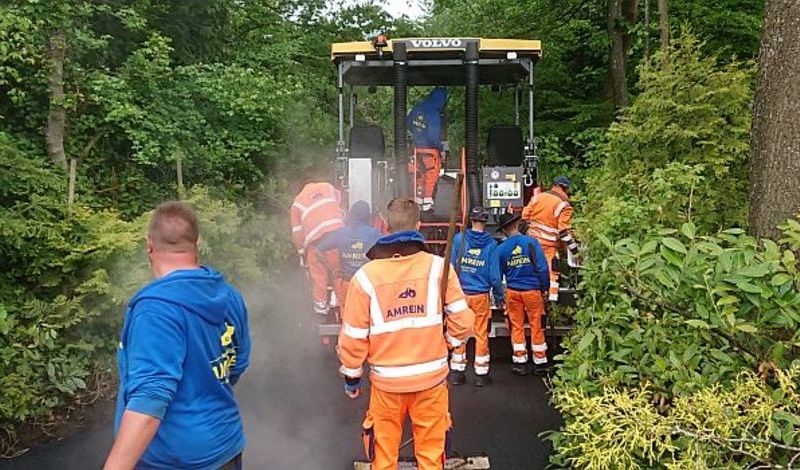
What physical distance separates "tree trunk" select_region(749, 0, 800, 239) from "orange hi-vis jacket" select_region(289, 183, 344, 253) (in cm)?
438

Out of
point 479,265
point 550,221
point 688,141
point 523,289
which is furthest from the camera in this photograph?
point 550,221

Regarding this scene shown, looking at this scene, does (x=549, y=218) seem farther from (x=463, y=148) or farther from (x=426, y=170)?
(x=426, y=170)

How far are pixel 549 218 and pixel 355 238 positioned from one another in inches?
106

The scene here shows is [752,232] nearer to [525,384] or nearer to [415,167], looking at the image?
[525,384]

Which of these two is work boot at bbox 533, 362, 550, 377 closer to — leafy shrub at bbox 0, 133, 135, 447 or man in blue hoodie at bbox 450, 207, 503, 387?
man in blue hoodie at bbox 450, 207, 503, 387

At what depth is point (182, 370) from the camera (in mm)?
2744

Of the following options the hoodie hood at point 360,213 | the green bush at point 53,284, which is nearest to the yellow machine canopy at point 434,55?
the hoodie hood at point 360,213

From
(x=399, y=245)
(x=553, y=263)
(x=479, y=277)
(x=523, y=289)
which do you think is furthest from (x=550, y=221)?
(x=399, y=245)

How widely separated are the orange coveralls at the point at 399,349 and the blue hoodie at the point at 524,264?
3025 millimetres

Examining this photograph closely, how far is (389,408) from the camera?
4.20 meters

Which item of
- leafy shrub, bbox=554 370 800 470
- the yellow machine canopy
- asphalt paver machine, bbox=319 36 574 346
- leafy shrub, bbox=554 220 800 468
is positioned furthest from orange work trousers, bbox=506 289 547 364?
leafy shrub, bbox=554 370 800 470

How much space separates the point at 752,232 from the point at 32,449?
17.0 feet

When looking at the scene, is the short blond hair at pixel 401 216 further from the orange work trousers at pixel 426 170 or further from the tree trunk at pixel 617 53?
the tree trunk at pixel 617 53

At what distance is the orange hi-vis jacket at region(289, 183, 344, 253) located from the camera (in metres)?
7.62
